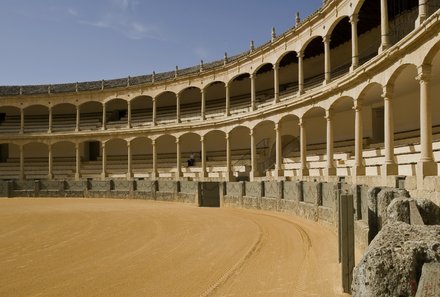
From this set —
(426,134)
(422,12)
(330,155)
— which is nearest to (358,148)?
(330,155)

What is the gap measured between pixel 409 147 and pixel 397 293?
14.2 metres

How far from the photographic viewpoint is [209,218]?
55.0 feet

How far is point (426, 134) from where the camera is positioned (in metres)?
12.5

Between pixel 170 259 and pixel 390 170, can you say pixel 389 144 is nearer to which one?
pixel 390 170

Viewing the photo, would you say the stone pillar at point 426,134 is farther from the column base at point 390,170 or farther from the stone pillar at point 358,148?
the stone pillar at point 358,148

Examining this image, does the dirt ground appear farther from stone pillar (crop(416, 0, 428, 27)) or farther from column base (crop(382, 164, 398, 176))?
stone pillar (crop(416, 0, 428, 27))

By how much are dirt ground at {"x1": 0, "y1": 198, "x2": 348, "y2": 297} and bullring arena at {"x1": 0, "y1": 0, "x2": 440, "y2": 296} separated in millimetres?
52

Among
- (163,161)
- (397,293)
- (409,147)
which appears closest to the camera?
(397,293)

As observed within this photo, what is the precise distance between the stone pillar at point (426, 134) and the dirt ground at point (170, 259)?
339 centimetres

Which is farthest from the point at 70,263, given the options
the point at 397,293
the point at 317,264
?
the point at 397,293

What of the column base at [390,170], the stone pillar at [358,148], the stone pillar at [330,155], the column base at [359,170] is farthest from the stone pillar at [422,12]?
the stone pillar at [330,155]

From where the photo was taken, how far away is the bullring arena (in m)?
7.25

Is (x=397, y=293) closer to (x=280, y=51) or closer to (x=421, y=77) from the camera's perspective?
(x=421, y=77)

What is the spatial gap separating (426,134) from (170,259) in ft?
28.8
